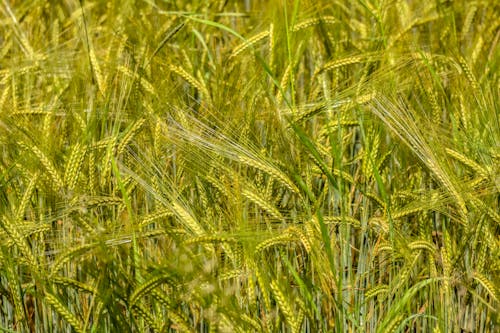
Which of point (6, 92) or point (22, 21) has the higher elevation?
point (22, 21)

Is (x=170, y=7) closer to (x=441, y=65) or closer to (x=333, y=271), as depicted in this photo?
(x=441, y=65)

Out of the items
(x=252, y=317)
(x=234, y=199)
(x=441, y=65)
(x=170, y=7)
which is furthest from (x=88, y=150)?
(x=170, y=7)

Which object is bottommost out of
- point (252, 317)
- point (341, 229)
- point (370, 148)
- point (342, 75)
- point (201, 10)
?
point (252, 317)

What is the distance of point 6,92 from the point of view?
200cm

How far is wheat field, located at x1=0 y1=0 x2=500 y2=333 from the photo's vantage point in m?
1.46

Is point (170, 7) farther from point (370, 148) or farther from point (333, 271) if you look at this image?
point (333, 271)

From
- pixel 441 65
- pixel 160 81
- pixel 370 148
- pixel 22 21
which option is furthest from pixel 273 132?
pixel 22 21

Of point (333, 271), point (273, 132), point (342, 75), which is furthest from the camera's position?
point (342, 75)

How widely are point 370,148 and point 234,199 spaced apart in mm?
395

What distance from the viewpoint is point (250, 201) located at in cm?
166

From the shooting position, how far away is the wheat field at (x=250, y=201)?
1.46 m

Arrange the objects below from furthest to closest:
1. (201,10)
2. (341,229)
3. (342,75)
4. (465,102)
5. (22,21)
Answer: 1. (22,21)
2. (201,10)
3. (342,75)
4. (465,102)
5. (341,229)

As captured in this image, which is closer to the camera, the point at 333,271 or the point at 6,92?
the point at 333,271

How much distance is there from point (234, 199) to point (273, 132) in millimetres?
290
